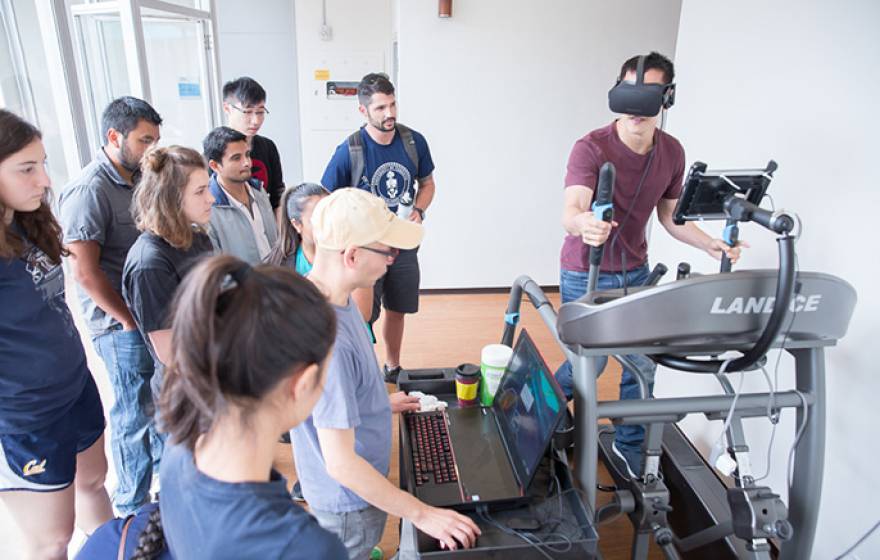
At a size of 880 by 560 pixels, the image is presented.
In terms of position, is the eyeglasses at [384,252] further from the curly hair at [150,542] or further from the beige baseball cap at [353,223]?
the curly hair at [150,542]

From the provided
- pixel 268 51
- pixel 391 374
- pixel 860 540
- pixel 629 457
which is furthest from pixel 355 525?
pixel 268 51

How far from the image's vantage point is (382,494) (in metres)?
1.08

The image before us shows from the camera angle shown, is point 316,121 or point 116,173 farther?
point 316,121

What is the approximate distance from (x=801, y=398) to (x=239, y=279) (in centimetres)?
133

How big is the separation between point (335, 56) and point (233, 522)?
4839 millimetres

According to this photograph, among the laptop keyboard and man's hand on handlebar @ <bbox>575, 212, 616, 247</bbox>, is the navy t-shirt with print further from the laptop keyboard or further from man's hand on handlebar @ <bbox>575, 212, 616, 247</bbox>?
man's hand on handlebar @ <bbox>575, 212, 616, 247</bbox>

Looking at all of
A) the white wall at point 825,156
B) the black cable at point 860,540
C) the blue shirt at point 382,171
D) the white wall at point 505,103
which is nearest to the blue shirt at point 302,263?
the blue shirt at point 382,171

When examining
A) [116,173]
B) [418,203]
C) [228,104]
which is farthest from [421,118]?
[116,173]

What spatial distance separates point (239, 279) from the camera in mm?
709

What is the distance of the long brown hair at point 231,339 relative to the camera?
66cm

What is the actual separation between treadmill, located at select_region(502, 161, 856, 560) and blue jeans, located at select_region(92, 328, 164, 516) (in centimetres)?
149

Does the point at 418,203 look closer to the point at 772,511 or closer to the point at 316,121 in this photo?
the point at 772,511

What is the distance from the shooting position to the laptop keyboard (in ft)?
4.27

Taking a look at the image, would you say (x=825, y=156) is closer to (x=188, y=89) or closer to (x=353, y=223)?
(x=353, y=223)
